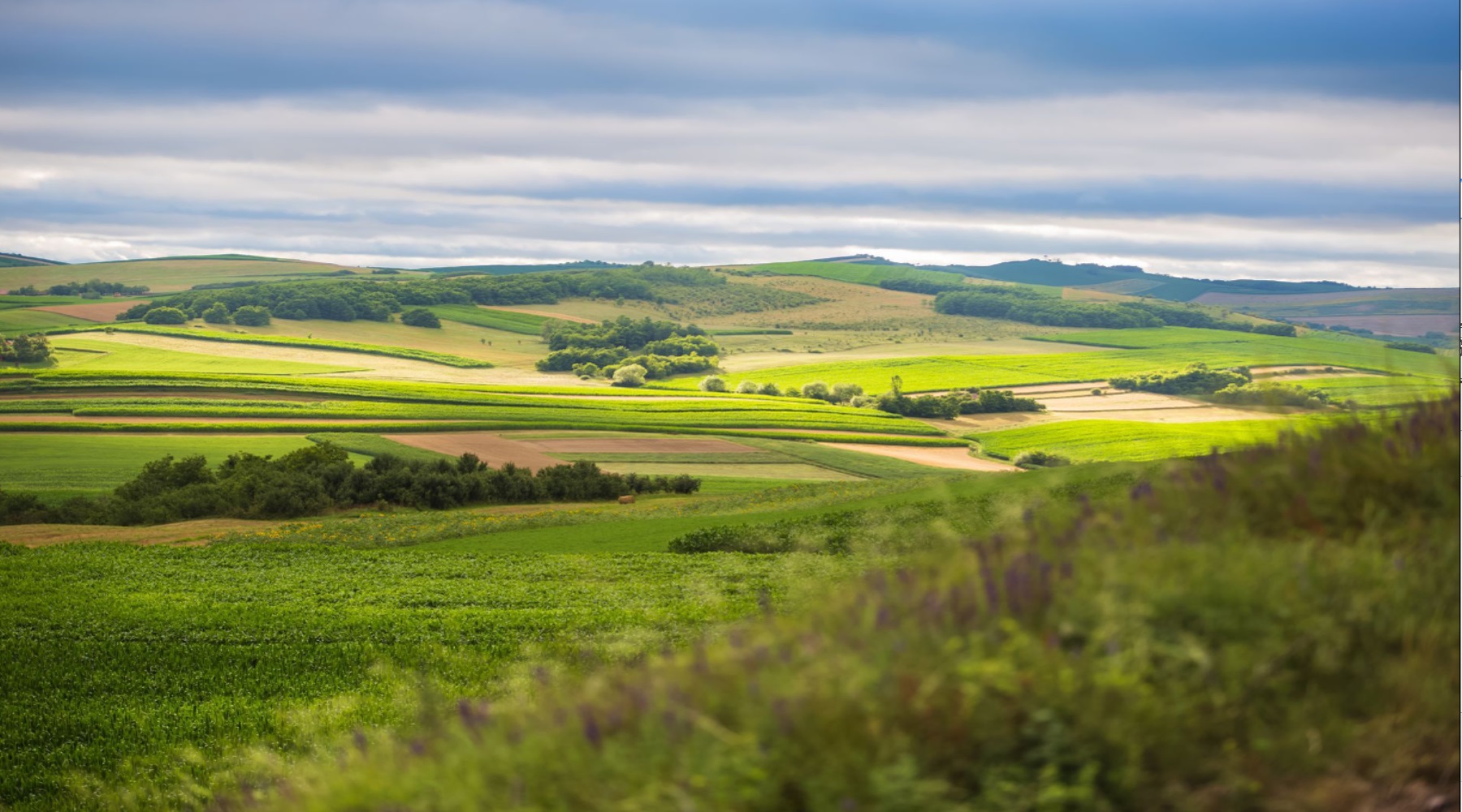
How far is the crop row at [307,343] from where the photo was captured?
322ft

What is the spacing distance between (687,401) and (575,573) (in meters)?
61.4

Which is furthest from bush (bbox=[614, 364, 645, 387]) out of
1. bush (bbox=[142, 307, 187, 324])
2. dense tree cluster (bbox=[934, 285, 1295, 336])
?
dense tree cluster (bbox=[934, 285, 1295, 336])

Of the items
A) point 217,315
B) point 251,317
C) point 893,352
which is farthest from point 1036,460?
point 217,315

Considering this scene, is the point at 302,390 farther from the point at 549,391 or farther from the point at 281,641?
the point at 281,641

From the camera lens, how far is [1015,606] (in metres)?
3.22

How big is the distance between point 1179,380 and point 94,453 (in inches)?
3023

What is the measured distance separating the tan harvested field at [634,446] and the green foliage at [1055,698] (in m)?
55.2

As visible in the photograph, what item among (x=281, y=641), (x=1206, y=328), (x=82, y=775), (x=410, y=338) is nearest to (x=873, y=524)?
(x=281, y=641)

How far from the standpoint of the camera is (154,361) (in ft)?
271

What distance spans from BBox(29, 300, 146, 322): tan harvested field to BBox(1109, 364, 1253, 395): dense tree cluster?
317ft

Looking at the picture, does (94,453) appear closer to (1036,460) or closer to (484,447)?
(484,447)

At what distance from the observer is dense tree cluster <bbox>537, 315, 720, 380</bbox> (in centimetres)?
10606

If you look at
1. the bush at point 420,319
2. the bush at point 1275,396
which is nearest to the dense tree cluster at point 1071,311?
the bush at point 420,319

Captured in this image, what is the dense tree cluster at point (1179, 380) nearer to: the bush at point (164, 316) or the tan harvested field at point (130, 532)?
the tan harvested field at point (130, 532)
